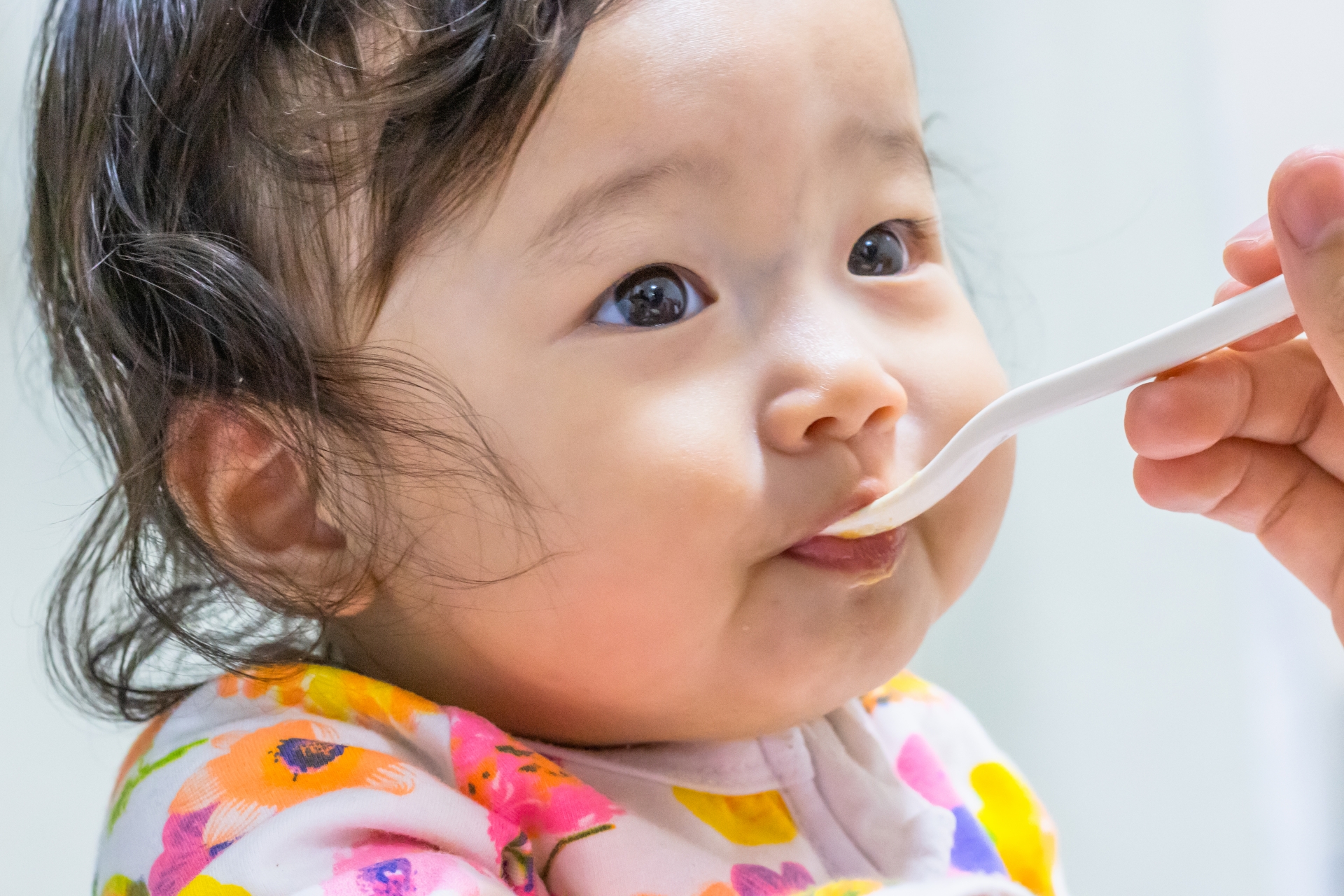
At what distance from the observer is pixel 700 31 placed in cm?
60

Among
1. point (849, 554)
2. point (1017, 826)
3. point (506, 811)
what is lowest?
point (1017, 826)

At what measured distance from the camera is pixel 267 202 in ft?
2.05

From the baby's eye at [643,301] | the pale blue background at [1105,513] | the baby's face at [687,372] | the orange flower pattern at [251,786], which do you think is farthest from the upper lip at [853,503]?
the pale blue background at [1105,513]

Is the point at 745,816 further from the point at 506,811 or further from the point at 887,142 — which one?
the point at 887,142

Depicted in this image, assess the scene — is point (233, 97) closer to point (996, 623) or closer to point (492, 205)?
point (492, 205)

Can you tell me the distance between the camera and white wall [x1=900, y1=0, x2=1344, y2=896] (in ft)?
3.38

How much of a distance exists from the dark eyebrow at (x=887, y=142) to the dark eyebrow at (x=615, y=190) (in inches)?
3.2

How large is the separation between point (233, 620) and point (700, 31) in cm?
43

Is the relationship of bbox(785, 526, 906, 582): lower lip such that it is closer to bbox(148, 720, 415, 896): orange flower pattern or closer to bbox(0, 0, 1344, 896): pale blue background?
bbox(148, 720, 415, 896): orange flower pattern

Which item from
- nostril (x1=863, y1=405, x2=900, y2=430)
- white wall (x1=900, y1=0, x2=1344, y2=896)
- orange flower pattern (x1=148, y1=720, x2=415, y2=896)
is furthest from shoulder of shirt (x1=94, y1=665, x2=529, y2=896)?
white wall (x1=900, y1=0, x2=1344, y2=896)

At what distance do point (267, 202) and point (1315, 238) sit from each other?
17.8 inches

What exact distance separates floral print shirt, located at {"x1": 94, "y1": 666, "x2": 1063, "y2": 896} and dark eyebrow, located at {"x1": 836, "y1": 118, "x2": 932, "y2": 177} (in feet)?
1.07

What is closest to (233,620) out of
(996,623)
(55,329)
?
(55,329)

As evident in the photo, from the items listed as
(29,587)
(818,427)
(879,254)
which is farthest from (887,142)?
(29,587)
